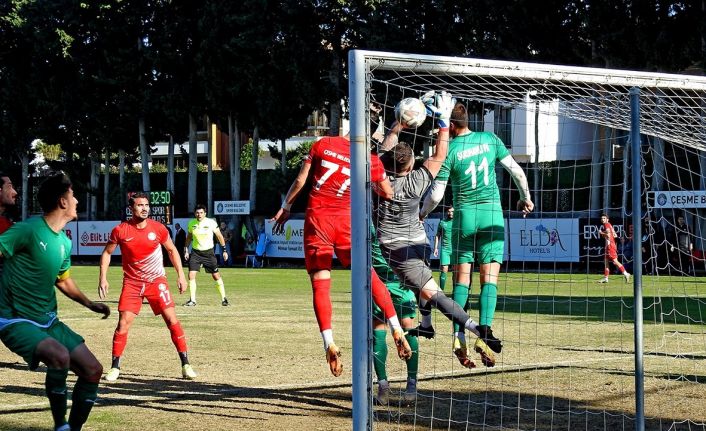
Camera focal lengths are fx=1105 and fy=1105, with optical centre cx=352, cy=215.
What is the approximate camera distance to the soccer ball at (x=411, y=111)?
8.43 m

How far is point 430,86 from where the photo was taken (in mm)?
8750

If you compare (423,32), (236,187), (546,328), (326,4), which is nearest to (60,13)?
(236,187)

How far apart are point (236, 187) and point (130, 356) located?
41.7 meters

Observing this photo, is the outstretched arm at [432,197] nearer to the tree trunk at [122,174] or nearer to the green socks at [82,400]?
the green socks at [82,400]

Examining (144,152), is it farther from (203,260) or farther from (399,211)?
(399,211)

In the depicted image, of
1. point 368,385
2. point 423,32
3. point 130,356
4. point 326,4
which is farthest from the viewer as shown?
point 326,4

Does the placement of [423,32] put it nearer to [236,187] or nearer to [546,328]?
[236,187]

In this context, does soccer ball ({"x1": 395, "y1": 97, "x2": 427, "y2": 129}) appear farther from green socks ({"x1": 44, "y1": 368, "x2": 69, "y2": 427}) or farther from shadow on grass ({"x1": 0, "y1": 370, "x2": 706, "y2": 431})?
green socks ({"x1": 44, "y1": 368, "x2": 69, "y2": 427})

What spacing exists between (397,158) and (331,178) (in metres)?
0.59

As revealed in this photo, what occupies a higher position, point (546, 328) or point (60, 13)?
point (60, 13)

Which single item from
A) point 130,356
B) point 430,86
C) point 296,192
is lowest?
point 130,356

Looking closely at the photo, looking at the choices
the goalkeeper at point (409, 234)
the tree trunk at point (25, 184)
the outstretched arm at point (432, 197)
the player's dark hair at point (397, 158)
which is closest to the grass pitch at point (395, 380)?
the goalkeeper at point (409, 234)

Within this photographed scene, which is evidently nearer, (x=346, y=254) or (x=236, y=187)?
(x=346, y=254)

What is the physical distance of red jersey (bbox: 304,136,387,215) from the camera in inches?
359
